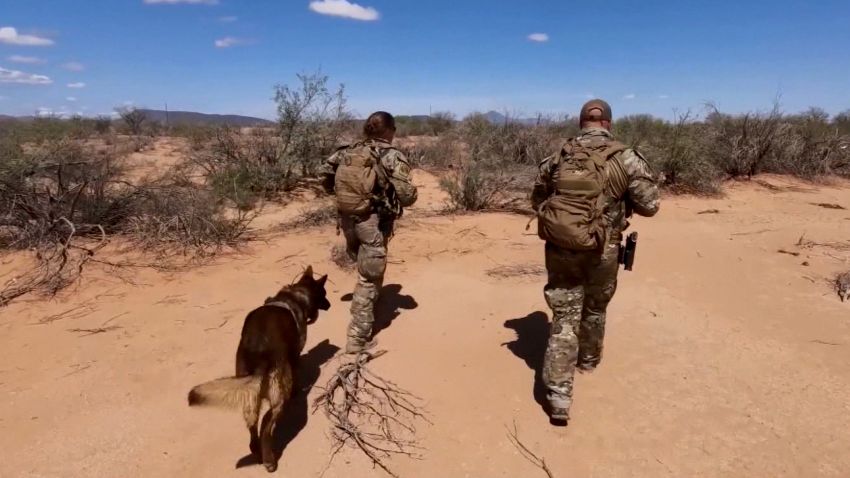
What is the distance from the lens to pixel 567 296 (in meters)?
3.12

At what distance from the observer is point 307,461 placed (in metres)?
2.78

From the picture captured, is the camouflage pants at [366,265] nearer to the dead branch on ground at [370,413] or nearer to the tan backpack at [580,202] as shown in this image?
the dead branch on ground at [370,413]

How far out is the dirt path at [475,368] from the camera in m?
2.80

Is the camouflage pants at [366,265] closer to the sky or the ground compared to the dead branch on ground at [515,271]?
closer to the sky

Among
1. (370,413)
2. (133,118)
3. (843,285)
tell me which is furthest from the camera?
(133,118)

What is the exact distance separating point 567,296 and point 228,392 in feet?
6.74

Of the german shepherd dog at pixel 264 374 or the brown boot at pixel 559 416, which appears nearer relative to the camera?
the german shepherd dog at pixel 264 374

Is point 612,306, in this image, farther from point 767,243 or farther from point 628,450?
point 767,243

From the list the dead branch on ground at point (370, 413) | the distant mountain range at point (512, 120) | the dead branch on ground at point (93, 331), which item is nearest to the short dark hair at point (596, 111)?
the dead branch on ground at point (370, 413)

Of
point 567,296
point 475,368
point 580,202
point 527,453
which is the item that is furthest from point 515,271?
point 527,453

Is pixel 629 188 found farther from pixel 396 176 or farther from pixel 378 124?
pixel 378 124

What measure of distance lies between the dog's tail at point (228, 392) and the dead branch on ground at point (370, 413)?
69cm

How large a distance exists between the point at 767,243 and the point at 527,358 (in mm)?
4825

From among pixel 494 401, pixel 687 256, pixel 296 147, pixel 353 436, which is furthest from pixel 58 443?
pixel 296 147
